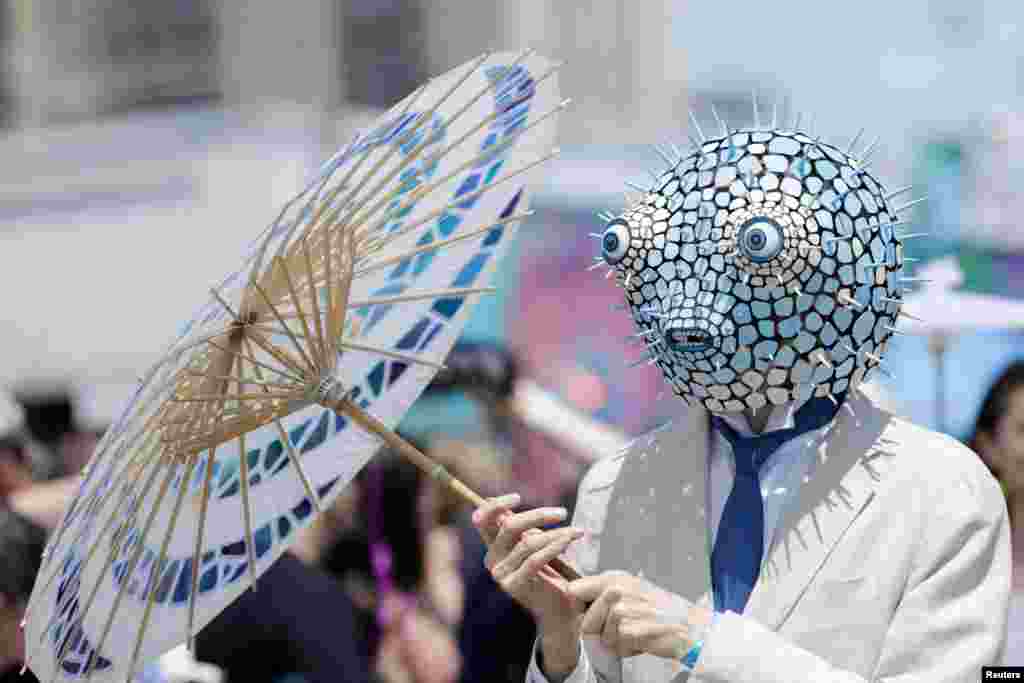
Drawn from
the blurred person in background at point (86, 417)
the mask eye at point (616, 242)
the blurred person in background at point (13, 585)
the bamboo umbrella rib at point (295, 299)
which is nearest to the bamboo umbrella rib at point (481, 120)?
→ the bamboo umbrella rib at point (295, 299)

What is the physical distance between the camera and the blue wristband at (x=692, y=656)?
2.57 m

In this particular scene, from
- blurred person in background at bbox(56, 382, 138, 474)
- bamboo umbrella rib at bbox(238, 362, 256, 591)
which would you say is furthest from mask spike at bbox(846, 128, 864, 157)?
blurred person in background at bbox(56, 382, 138, 474)

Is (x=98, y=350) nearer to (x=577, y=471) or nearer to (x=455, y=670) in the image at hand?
(x=577, y=471)

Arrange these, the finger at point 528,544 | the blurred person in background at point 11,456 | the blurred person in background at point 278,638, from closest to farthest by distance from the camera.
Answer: the finger at point 528,544, the blurred person in background at point 278,638, the blurred person in background at point 11,456

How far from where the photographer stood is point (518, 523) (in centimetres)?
264

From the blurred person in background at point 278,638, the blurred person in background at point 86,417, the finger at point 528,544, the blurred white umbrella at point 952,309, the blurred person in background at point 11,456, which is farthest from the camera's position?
the blurred person in background at point 86,417

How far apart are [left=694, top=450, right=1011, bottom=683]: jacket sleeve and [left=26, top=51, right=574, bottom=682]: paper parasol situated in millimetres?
508

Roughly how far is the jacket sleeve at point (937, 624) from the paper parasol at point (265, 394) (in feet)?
1.67

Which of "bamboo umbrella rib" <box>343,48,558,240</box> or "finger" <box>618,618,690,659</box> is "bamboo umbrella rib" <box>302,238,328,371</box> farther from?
"finger" <box>618,618,690,659</box>

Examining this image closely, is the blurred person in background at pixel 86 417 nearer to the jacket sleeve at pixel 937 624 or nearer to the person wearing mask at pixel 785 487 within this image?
the person wearing mask at pixel 785 487

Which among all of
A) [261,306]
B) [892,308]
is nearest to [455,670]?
[261,306]

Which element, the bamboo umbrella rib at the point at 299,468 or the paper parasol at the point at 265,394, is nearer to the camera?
the paper parasol at the point at 265,394

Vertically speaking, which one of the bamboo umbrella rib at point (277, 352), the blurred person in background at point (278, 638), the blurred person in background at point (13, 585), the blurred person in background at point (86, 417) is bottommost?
the blurred person in background at point (86, 417)

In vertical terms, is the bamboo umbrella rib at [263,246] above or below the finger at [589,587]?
above
